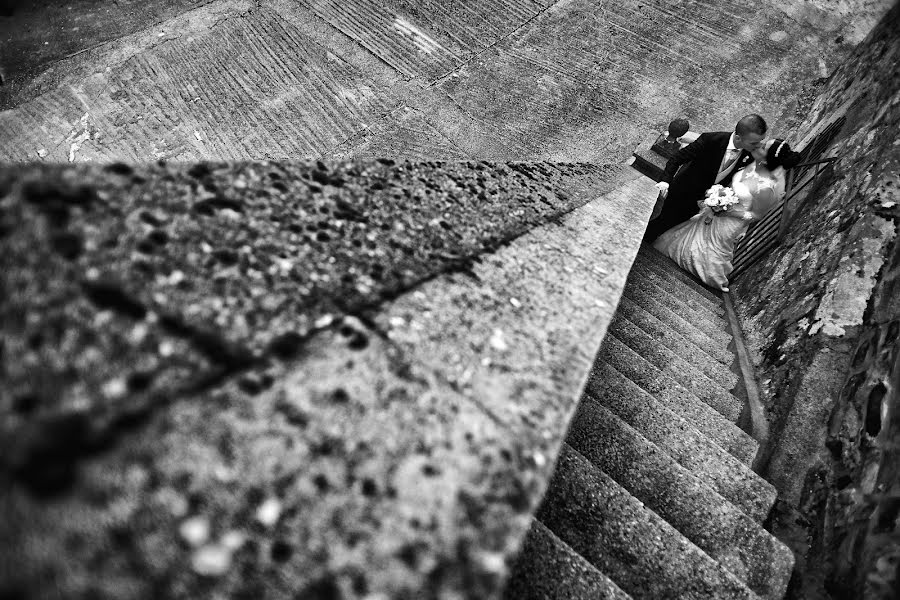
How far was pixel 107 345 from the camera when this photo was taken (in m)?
0.62

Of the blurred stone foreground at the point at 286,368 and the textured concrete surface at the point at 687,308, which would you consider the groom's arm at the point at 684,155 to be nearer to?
the textured concrete surface at the point at 687,308

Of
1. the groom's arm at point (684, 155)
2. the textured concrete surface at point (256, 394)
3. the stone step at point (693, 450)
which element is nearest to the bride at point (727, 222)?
the groom's arm at point (684, 155)

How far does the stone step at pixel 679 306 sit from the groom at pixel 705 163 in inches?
28.2

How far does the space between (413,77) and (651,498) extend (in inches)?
192

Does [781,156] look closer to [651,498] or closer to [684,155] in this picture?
[684,155]

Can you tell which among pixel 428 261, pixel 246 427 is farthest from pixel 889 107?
pixel 246 427

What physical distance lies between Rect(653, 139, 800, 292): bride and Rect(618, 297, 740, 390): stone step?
4.33 feet

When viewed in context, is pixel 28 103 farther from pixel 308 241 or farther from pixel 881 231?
pixel 881 231

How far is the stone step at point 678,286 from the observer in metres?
3.74

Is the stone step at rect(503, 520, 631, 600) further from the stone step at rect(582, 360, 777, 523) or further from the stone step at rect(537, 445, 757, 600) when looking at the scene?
the stone step at rect(582, 360, 777, 523)

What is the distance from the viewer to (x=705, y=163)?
12.5 ft

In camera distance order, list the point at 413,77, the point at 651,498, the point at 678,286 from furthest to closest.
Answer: the point at 413,77 < the point at 678,286 < the point at 651,498

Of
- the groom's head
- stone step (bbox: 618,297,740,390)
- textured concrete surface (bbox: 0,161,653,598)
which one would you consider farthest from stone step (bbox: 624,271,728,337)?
→ textured concrete surface (bbox: 0,161,653,598)

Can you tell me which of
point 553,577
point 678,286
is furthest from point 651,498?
point 678,286
